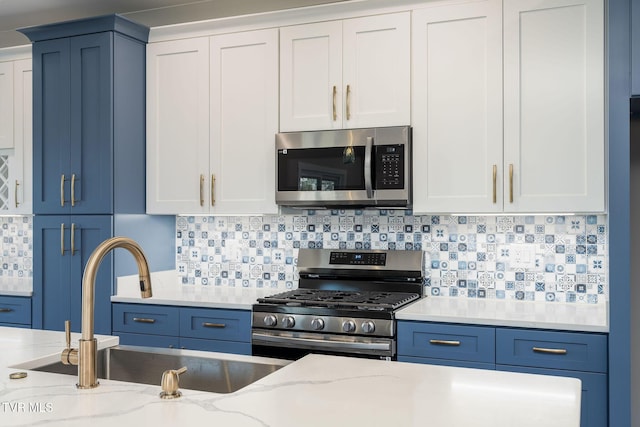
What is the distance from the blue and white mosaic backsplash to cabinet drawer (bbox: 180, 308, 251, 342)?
62 centimetres

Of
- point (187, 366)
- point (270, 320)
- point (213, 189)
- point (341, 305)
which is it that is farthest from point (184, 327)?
point (187, 366)

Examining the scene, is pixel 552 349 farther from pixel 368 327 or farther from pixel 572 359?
pixel 368 327

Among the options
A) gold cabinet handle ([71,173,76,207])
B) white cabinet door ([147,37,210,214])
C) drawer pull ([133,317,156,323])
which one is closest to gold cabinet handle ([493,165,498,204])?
white cabinet door ([147,37,210,214])

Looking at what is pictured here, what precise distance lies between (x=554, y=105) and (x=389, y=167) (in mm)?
821

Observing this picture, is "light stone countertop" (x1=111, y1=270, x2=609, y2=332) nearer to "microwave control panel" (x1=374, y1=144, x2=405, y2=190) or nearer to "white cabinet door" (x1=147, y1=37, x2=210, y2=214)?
"white cabinet door" (x1=147, y1=37, x2=210, y2=214)

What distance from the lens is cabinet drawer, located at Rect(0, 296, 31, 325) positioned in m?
3.90

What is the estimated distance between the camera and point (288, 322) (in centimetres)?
312

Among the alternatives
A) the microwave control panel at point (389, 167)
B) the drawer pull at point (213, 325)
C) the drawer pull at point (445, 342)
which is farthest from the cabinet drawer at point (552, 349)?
the drawer pull at point (213, 325)

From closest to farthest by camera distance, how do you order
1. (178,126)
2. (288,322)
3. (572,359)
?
(572,359) < (288,322) < (178,126)

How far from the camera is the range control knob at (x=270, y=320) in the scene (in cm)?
315

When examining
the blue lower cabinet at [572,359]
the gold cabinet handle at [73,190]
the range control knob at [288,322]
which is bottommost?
the blue lower cabinet at [572,359]

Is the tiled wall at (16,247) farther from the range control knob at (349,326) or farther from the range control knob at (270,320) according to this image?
the range control knob at (349,326)

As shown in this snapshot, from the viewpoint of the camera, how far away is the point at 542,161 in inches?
118

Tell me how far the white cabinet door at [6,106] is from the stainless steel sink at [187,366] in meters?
2.63
